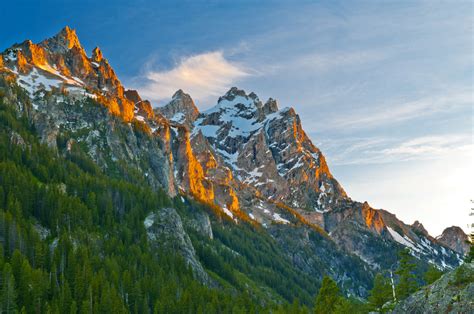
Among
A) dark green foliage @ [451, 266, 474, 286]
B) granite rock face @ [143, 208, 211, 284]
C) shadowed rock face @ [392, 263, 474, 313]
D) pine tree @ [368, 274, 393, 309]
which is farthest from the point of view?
granite rock face @ [143, 208, 211, 284]

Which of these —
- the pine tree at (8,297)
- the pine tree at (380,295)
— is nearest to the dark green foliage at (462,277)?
the pine tree at (380,295)

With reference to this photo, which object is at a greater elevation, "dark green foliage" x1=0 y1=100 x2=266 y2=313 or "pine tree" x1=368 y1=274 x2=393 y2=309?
"dark green foliage" x1=0 y1=100 x2=266 y2=313

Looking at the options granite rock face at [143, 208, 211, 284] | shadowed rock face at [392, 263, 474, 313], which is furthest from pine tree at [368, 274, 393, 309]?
granite rock face at [143, 208, 211, 284]

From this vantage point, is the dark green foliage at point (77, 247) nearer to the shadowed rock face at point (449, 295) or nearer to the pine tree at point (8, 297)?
the pine tree at point (8, 297)

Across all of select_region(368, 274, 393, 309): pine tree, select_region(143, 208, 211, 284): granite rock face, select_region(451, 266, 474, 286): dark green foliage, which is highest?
select_region(143, 208, 211, 284): granite rock face

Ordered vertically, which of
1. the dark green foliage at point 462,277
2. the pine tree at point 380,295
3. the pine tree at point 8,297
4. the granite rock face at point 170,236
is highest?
the granite rock face at point 170,236

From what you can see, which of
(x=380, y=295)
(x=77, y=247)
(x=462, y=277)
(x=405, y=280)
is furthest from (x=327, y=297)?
(x=77, y=247)

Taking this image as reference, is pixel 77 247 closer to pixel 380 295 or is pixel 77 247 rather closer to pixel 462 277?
pixel 380 295

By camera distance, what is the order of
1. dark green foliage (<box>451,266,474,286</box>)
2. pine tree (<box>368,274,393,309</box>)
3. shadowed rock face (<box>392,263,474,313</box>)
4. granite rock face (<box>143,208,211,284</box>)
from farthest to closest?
granite rock face (<box>143,208,211,284</box>)
pine tree (<box>368,274,393,309</box>)
dark green foliage (<box>451,266,474,286</box>)
shadowed rock face (<box>392,263,474,313</box>)

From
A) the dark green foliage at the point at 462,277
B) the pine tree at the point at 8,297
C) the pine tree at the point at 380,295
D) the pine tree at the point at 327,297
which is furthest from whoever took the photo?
the pine tree at the point at 8,297

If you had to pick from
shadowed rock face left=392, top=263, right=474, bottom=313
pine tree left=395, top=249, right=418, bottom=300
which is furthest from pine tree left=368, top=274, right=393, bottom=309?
shadowed rock face left=392, top=263, right=474, bottom=313

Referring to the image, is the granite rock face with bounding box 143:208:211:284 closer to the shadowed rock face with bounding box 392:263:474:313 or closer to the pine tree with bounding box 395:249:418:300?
the pine tree with bounding box 395:249:418:300

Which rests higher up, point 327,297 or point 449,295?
point 327,297

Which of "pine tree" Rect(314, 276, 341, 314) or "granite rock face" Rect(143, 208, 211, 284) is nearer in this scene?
"pine tree" Rect(314, 276, 341, 314)
